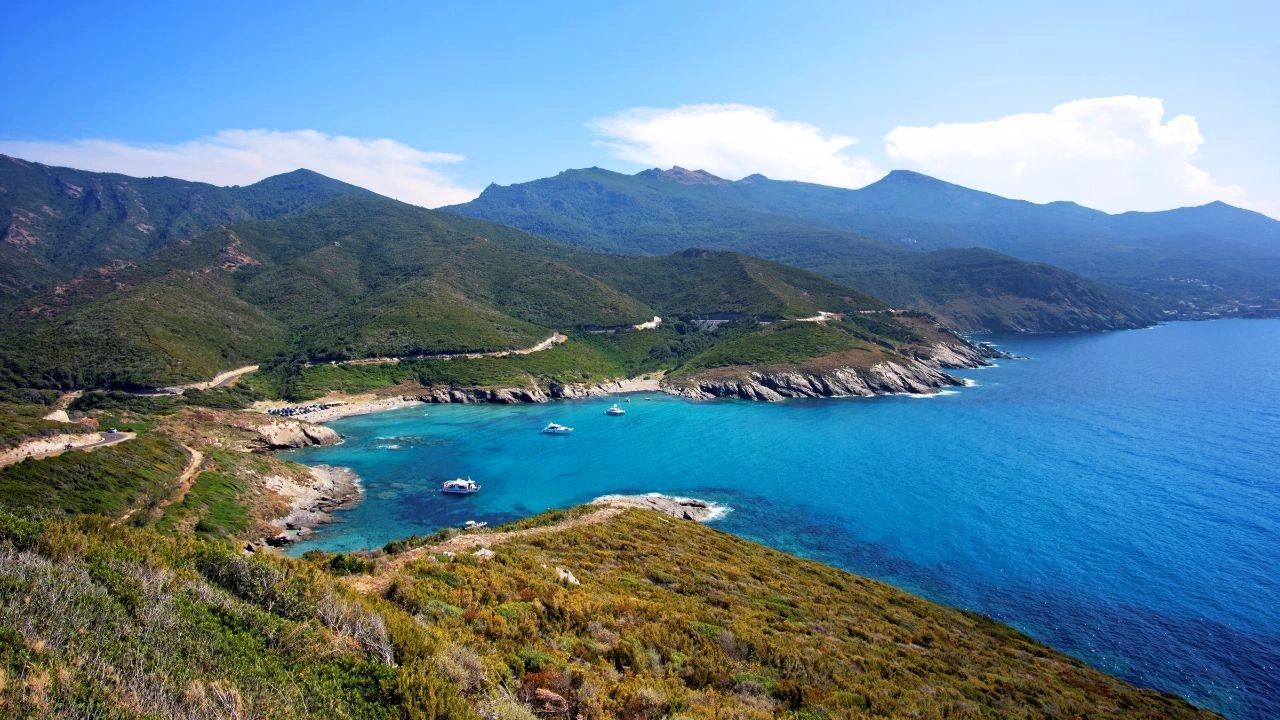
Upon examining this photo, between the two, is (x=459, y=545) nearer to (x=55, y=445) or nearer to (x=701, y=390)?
(x=55, y=445)

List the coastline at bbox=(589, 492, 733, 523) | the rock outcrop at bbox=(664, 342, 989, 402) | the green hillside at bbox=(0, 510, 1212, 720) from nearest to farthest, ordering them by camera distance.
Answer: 1. the green hillside at bbox=(0, 510, 1212, 720)
2. the coastline at bbox=(589, 492, 733, 523)
3. the rock outcrop at bbox=(664, 342, 989, 402)

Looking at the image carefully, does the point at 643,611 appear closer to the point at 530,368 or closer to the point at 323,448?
the point at 323,448

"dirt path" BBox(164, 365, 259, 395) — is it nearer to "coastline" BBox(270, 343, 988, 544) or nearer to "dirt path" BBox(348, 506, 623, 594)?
"coastline" BBox(270, 343, 988, 544)

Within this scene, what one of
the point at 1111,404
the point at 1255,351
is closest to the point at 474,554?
the point at 1111,404

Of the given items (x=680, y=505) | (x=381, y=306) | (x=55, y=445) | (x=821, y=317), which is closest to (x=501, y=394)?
(x=381, y=306)

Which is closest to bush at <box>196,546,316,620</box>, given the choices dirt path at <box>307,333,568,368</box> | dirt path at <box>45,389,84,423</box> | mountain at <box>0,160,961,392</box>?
dirt path at <box>45,389,84,423</box>

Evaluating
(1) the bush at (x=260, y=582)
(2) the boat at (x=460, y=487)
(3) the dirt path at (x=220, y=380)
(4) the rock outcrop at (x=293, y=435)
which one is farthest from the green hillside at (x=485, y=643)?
(3) the dirt path at (x=220, y=380)

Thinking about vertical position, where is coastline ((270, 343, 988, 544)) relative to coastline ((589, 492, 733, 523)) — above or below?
above

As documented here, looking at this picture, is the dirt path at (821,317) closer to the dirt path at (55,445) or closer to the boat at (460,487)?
the boat at (460,487)
